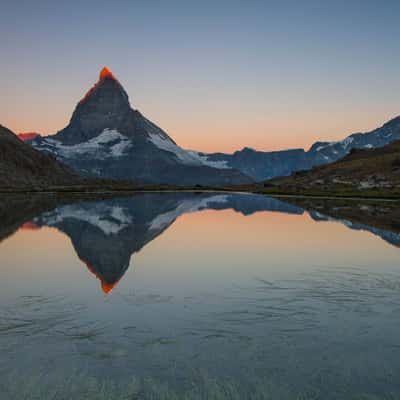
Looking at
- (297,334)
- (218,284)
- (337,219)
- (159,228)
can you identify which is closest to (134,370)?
(297,334)

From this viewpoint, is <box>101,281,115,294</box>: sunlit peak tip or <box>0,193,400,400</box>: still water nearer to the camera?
<box>0,193,400,400</box>: still water

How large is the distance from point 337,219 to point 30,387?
2251 inches

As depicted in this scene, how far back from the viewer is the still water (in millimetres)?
12617

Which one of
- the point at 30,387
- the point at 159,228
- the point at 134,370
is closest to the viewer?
the point at 30,387

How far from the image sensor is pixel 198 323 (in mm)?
17484

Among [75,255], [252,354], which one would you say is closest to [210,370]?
[252,354]

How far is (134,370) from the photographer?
13297mm

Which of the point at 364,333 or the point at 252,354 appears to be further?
the point at 364,333

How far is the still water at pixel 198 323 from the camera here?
1262 centimetres

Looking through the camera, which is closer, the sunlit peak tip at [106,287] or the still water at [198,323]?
the still water at [198,323]

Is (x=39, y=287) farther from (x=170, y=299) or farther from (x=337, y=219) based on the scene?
(x=337, y=219)

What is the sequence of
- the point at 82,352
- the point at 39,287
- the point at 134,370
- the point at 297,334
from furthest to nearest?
the point at 39,287, the point at 297,334, the point at 82,352, the point at 134,370

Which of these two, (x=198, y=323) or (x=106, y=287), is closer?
(x=198, y=323)

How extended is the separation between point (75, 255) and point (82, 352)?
1959cm
